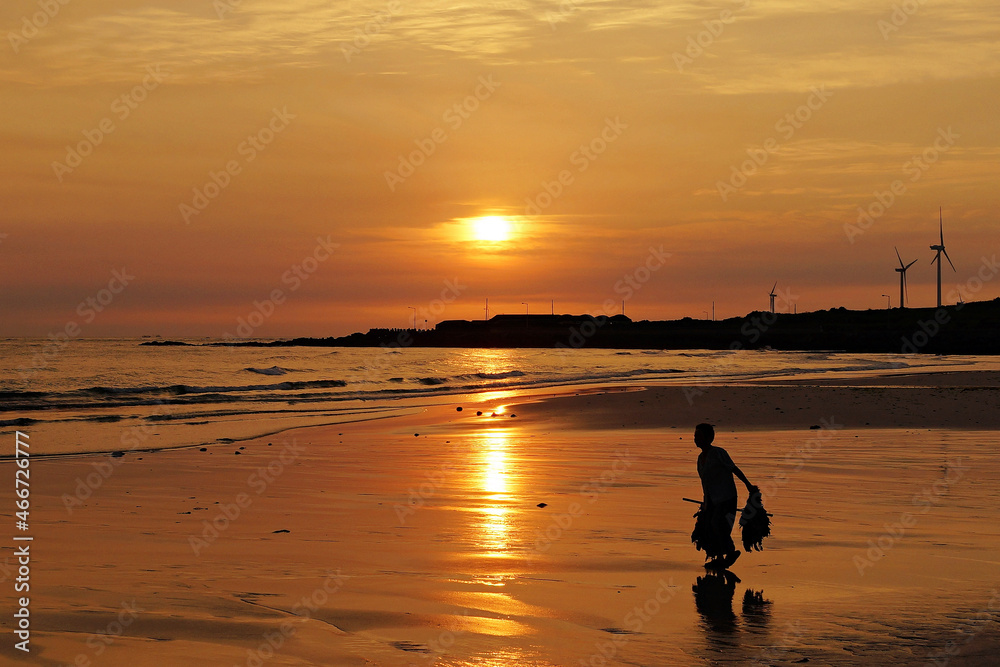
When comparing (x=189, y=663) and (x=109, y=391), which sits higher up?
(x=109, y=391)

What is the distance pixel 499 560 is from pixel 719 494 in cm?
256

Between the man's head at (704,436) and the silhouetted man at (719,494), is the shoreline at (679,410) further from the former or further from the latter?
the silhouetted man at (719,494)

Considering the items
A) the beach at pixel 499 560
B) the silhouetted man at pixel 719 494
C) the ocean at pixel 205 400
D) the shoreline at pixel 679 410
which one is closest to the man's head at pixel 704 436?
the silhouetted man at pixel 719 494

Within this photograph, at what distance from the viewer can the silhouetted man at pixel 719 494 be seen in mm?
10070

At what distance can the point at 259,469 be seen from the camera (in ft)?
59.3

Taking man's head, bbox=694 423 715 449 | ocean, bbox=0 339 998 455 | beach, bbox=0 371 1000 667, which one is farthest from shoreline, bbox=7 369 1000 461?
man's head, bbox=694 423 715 449

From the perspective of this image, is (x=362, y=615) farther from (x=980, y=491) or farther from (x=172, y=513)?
(x=980, y=491)

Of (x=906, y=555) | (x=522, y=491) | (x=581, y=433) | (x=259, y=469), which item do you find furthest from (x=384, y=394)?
(x=906, y=555)

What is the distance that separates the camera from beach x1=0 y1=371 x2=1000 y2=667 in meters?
7.31

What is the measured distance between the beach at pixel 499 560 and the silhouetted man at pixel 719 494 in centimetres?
24

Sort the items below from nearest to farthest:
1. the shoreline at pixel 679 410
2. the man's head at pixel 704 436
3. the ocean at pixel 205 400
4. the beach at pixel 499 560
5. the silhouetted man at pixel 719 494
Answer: the beach at pixel 499 560 < the silhouetted man at pixel 719 494 < the man's head at pixel 704 436 < the ocean at pixel 205 400 < the shoreline at pixel 679 410

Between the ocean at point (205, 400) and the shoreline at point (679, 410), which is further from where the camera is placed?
the shoreline at point (679, 410)

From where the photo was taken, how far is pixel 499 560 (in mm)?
10164

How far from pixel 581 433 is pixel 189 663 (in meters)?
19.8
